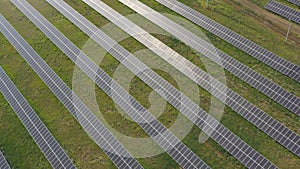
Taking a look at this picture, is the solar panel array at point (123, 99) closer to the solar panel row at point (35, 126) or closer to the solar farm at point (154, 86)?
the solar farm at point (154, 86)

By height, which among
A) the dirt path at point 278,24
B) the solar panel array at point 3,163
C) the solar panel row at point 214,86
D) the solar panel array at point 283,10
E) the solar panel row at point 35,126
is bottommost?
the solar panel array at point 3,163

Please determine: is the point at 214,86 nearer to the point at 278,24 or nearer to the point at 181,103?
the point at 181,103

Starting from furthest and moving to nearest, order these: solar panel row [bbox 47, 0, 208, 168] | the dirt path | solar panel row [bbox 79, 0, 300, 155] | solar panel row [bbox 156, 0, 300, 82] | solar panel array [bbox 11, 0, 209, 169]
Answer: the dirt path < solar panel row [bbox 156, 0, 300, 82] < solar panel row [bbox 79, 0, 300, 155] < solar panel array [bbox 11, 0, 209, 169] < solar panel row [bbox 47, 0, 208, 168]

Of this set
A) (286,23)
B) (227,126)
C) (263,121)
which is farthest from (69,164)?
(286,23)

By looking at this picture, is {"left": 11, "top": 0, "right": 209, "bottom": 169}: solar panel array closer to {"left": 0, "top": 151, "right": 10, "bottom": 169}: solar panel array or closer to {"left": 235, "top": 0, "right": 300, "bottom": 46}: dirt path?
{"left": 0, "top": 151, "right": 10, "bottom": 169}: solar panel array

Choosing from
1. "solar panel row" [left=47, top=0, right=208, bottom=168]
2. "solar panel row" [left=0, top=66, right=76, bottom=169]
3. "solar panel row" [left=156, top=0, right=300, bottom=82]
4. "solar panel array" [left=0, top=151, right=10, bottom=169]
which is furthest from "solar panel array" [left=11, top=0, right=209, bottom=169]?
"solar panel row" [left=156, top=0, right=300, bottom=82]

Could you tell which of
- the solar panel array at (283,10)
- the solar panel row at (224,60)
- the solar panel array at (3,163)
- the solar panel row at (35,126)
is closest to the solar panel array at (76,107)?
the solar panel row at (35,126)
